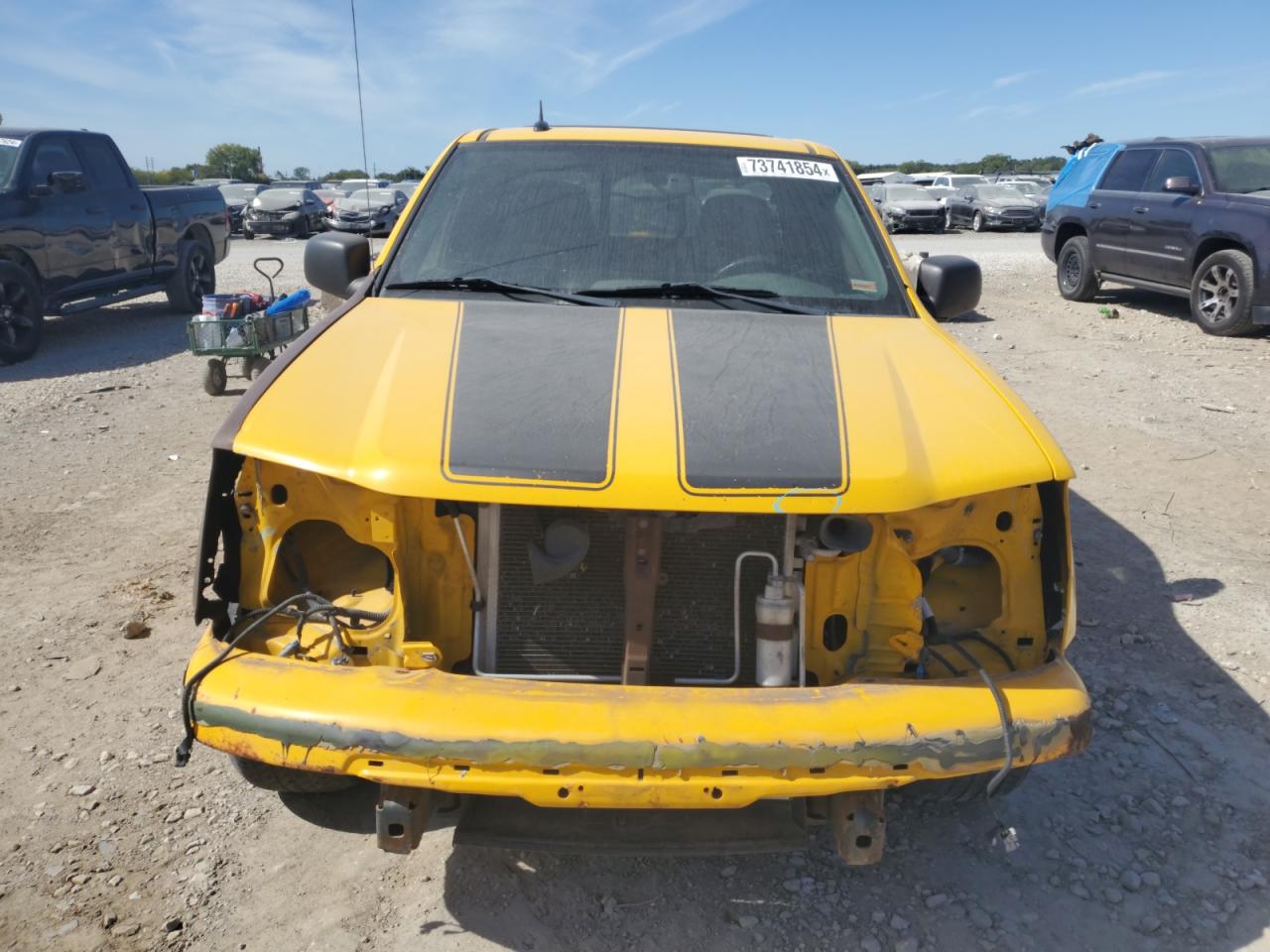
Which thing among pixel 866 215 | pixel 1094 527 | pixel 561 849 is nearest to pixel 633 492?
pixel 561 849

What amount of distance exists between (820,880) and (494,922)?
34.8 inches

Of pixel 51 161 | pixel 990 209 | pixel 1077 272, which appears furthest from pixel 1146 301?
pixel 990 209

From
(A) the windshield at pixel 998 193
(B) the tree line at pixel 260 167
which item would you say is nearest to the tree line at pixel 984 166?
(B) the tree line at pixel 260 167

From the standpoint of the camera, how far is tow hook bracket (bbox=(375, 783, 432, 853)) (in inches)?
85.8

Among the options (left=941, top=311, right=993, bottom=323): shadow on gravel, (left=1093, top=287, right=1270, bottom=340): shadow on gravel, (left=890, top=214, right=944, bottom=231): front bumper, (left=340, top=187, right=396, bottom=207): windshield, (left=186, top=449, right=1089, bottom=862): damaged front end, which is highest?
(left=340, top=187, right=396, bottom=207): windshield

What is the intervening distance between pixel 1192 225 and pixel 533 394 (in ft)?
32.7

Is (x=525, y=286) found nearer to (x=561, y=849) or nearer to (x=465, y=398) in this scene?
(x=465, y=398)

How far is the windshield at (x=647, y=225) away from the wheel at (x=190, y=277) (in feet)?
29.7

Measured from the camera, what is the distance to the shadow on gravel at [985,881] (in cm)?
251

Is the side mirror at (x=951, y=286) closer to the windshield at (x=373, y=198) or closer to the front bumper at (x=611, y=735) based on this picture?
the front bumper at (x=611, y=735)

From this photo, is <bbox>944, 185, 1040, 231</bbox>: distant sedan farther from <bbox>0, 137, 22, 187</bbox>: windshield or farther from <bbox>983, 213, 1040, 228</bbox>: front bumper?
<bbox>0, 137, 22, 187</bbox>: windshield

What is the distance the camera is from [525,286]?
10.8ft

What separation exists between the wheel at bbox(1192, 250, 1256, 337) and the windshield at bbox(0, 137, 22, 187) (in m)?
11.6

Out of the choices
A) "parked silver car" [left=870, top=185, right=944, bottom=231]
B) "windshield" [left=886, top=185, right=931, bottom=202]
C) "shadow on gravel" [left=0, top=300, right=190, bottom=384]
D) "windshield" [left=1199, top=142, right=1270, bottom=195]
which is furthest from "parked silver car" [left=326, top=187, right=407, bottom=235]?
"windshield" [left=1199, top=142, right=1270, bottom=195]
